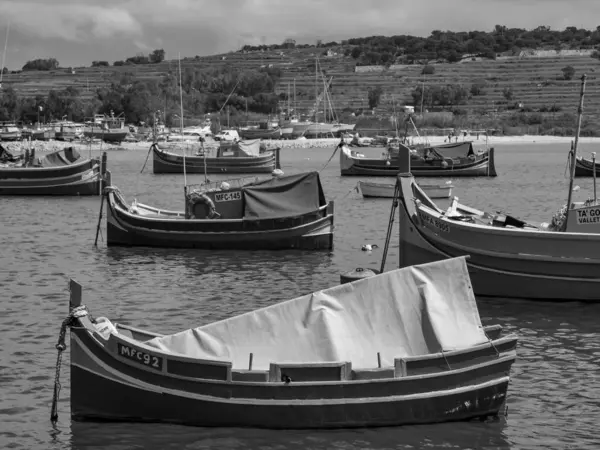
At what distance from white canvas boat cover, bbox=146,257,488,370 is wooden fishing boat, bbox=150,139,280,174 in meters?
58.5

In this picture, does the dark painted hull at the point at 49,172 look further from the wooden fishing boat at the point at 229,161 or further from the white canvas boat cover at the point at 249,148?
the white canvas boat cover at the point at 249,148

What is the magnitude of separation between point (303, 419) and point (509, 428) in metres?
3.35

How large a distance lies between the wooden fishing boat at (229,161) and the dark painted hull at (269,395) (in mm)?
58794

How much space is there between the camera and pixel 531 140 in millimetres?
148625

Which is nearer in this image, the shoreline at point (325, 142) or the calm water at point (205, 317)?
the calm water at point (205, 317)

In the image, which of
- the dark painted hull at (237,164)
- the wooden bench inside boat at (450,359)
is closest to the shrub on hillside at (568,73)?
the dark painted hull at (237,164)

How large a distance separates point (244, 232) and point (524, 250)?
12.6 metres

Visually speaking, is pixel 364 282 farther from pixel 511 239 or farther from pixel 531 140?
pixel 531 140

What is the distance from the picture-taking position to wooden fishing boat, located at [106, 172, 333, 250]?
35.2 meters

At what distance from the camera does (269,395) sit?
15.7m

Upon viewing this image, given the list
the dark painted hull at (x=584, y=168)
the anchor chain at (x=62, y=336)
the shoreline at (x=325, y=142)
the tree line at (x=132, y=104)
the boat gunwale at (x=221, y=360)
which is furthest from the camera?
the tree line at (x=132, y=104)

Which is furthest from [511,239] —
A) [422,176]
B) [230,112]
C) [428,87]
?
[428,87]

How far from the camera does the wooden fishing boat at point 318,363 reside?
15750 millimetres

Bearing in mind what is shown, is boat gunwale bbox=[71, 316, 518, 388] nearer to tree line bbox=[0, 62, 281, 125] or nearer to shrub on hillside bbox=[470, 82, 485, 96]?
tree line bbox=[0, 62, 281, 125]
